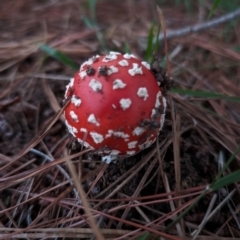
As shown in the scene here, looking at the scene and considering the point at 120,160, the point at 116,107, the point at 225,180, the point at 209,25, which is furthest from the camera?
the point at 209,25

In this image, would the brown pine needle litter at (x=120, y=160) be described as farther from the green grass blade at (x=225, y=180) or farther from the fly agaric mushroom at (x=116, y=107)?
the fly agaric mushroom at (x=116, y=107)

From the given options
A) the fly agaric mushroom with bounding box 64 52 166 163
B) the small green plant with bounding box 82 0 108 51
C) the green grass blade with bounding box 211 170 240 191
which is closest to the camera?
the green grass blade with bounding box 211 170 240 191

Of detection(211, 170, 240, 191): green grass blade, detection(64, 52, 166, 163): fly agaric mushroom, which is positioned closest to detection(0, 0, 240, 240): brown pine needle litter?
detection(211, 170, 240, 191): green grass blade

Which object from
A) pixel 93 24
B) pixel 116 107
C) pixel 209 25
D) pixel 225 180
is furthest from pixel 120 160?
pixel 93 24

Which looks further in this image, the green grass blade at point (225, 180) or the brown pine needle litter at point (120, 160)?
the brown pine needle litter at point (120, 160)

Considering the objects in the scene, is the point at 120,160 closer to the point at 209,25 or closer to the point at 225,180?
the point at 225,180

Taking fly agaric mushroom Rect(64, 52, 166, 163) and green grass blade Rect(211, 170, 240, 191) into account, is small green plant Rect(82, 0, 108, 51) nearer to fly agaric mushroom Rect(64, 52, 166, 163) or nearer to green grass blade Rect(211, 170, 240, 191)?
fly agaric mushroom Rect(64, 52, 166, 163)

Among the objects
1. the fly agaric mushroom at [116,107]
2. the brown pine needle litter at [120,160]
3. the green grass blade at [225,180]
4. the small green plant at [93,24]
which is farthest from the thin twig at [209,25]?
the green grass blade at [225,180]
